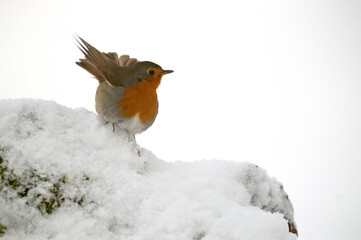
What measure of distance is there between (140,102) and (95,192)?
1.41 meters

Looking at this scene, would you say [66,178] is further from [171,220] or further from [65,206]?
[171,220]

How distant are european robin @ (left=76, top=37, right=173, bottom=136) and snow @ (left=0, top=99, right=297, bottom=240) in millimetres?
535

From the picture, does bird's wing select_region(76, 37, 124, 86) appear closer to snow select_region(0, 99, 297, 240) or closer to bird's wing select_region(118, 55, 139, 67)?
bird's wing select_region(118, 55, 139, 67)

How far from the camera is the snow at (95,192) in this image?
2.11 m

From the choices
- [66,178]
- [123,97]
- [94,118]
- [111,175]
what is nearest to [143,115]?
[123,97]

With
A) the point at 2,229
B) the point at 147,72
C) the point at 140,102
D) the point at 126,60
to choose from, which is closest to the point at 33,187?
the point at 2,229

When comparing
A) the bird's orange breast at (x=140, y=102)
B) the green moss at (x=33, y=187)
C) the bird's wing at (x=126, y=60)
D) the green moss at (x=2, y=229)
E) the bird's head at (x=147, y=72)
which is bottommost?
the green moss at (x=2, y=229)

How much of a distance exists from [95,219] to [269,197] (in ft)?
6.21

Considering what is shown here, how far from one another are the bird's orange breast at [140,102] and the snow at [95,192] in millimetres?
588

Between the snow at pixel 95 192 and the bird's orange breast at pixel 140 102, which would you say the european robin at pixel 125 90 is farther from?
the snow at pixel 95 192

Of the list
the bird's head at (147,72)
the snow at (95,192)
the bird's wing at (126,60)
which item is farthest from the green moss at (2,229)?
the bird's wing at (126,60)

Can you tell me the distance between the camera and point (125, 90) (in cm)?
359

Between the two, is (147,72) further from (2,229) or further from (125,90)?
(2,229)

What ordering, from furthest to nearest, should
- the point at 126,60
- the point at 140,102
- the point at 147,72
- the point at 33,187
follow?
the point at 126,60 → the point at 147,72 → the point at 140,102 → the point at 33,187
